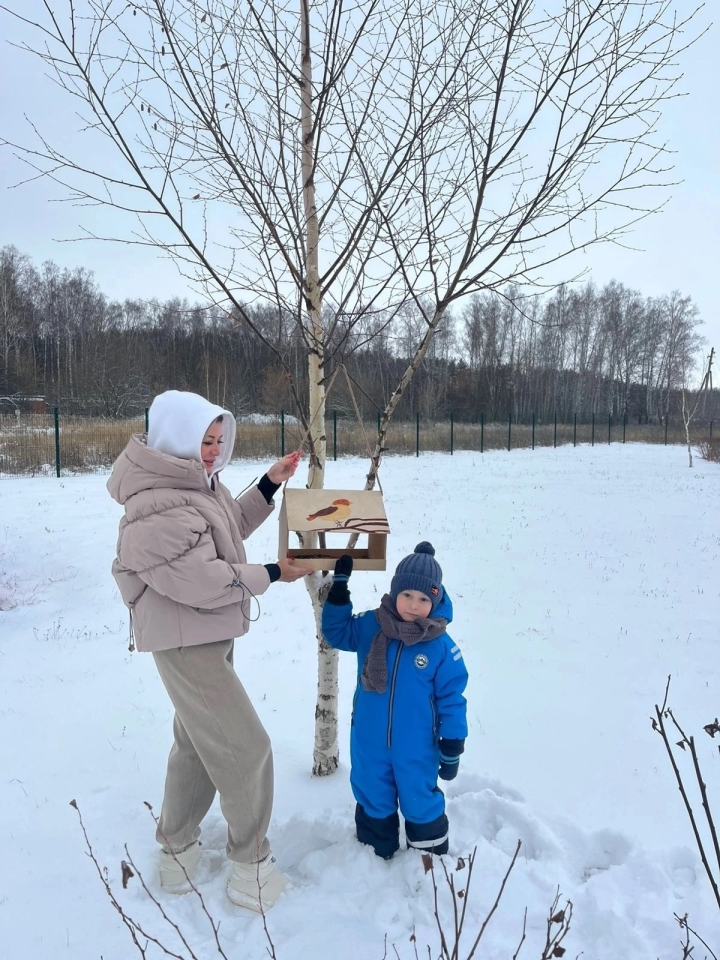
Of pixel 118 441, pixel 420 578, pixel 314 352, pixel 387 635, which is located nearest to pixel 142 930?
pixel 387 635

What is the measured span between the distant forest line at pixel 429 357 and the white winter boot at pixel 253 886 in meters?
25.9

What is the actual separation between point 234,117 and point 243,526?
1.77 m

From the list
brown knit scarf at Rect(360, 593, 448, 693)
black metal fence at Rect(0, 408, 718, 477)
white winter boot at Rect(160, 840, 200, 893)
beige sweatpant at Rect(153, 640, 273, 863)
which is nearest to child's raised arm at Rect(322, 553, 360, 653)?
brown knit scarf at Rect(360, 593, 448, 693)

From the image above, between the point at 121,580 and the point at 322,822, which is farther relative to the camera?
the point at 322,822

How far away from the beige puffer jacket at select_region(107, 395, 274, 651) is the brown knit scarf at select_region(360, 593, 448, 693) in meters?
0.54

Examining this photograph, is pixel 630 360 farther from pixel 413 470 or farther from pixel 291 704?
pixel 291 704

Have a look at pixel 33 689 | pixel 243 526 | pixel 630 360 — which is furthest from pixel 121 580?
pixel 630 360

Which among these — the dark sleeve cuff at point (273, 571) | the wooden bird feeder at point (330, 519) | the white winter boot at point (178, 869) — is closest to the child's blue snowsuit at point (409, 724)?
the wooden bird feeder at point (330, 519)

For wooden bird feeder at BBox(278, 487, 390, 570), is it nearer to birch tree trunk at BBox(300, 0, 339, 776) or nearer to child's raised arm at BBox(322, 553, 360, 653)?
child's raised arm at BBox(322, 553, 360, 653)

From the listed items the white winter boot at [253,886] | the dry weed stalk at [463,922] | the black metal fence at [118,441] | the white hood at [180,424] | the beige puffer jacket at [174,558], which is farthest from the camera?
the black metal fence at [118,441]

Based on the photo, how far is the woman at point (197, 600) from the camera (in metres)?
2.02

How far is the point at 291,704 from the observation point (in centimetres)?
412

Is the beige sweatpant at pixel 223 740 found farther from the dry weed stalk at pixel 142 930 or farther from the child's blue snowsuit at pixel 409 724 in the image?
the child's blue snowsuit at pixel 409 724

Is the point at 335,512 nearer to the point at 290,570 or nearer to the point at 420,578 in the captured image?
the point at 290,570
